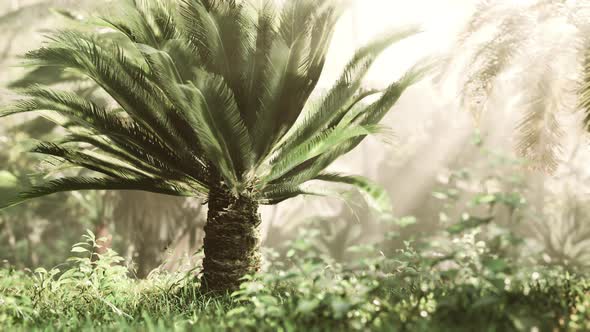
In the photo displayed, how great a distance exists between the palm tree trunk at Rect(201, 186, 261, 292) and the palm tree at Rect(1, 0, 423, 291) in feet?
0.03

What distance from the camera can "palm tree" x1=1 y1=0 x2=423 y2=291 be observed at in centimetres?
471

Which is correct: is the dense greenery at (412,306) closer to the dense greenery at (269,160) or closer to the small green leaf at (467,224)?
the dense greenery at (269,160)

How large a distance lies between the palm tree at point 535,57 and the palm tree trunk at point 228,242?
3827 millimetres

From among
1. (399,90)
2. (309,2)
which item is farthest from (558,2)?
(309,2)

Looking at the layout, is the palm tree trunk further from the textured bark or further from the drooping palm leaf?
the textured bark

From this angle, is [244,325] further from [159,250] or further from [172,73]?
[159,250]

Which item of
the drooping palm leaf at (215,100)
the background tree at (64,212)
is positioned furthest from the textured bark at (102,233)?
the drooping palm leaf at (215,100)

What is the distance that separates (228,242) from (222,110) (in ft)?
4.61

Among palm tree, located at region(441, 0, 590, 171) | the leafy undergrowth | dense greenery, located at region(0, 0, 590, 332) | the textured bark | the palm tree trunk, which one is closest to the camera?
the leafy undergrowth

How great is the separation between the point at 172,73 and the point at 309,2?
1436mm

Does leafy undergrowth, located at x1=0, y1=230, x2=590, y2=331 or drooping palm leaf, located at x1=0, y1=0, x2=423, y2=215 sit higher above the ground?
drooping palm leaf, located at x1=0, y1=0, x2=423, y2=215

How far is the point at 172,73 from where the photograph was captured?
4.35m

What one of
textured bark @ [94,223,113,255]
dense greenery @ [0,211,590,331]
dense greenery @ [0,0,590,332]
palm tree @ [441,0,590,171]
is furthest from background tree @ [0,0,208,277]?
palm tree @ [441,0,590,171]

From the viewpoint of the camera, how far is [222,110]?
4.62 m
